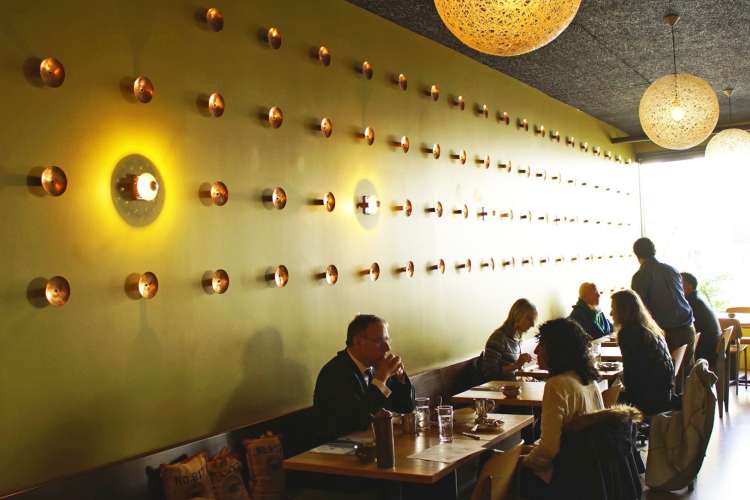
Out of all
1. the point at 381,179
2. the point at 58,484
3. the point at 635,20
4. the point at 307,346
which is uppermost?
the point at 635,20

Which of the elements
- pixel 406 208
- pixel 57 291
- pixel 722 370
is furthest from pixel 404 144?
pixel 722 370

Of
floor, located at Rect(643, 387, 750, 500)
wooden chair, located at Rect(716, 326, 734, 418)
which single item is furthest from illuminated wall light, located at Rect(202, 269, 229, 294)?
wooden chair, located at Rect(716, 326, 734, 418)

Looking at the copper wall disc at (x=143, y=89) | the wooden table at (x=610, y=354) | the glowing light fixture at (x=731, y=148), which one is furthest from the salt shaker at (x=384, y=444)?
the glowing light fixture at (x=731, y=148)

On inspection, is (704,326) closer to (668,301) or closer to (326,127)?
(668,301)

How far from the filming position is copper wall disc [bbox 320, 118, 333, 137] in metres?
4.78

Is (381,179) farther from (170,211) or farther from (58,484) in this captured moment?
(58,484)

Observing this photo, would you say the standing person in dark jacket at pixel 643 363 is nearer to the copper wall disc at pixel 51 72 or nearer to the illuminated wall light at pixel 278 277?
the illuminated wall light at pixel 278 277

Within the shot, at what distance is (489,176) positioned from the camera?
6898 millimetres

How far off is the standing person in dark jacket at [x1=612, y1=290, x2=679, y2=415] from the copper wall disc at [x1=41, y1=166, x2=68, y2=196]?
3552mm

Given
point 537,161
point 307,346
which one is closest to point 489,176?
point 537,161

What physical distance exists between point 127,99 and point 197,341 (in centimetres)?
120

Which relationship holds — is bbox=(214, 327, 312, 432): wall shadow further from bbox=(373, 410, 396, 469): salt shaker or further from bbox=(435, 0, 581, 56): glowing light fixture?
bbox=(435, 0, 581, 56): glowing light fixture

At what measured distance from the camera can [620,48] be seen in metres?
6.43

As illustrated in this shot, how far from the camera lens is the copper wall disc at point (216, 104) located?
13.0ft
